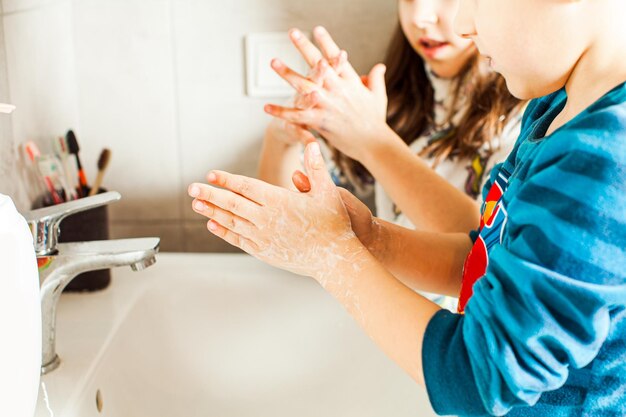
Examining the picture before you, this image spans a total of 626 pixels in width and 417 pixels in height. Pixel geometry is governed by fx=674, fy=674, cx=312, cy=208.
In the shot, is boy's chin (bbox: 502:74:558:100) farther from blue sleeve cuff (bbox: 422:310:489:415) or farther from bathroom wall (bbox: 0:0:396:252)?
bathroom wall (bbox: 0:0:396:252)

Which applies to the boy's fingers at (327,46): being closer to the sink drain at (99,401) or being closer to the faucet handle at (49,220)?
the faucet handle at (49,220)

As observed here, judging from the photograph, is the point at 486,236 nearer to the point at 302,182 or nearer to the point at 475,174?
the point at 302,182

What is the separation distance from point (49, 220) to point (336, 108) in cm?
41

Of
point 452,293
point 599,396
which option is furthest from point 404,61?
point 599,396

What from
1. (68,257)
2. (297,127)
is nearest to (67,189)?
(68,257)

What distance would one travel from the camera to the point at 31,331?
0.59 m

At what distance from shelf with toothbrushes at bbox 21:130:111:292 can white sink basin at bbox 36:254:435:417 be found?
3 centimetres

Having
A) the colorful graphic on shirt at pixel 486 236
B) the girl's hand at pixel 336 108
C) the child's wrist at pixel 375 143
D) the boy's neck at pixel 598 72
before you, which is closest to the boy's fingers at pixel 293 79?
the girl's hand at pixel 336 108

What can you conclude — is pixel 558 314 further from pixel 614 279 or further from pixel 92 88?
pixel 92 88

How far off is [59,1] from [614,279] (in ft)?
3.11

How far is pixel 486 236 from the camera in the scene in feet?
2.20

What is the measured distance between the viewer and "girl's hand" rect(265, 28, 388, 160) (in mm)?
942

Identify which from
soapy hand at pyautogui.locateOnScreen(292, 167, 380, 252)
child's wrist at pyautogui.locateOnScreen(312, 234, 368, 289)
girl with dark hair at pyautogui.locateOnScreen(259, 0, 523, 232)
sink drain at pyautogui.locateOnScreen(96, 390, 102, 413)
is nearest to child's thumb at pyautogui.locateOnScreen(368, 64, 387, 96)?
girl with dark hair at pyautogui.locateOnScreen(259, 0, 523, 232)

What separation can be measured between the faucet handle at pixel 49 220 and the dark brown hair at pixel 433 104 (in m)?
0.53
